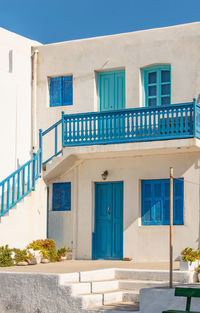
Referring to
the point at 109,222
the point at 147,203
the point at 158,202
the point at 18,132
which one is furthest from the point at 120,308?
the point at 18,132

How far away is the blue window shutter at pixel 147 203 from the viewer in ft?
62.2

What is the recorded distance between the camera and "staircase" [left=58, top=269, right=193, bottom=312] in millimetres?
14026

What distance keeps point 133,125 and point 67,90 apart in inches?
139

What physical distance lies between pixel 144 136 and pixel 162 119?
78 cm

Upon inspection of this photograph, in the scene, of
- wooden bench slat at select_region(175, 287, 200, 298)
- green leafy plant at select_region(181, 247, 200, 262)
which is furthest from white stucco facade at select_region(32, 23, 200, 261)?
wooden bench slat at select_region(175, 287, 200, 298)

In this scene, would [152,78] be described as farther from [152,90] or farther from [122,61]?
[122,61]

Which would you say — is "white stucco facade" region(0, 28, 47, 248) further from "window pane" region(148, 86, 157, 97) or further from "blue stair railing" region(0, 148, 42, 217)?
"window pane" region(148, 86, 157, 97)

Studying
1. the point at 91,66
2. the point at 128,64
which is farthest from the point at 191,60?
the point at 91,66

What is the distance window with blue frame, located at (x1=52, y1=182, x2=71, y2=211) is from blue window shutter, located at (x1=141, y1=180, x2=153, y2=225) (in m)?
2.49

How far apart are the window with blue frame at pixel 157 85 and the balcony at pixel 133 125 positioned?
571 mm

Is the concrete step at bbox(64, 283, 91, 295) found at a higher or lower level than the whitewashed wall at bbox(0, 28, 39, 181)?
lower

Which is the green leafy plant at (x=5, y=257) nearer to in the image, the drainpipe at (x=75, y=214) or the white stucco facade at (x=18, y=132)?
the white stucco facade at (x=18, y=132)

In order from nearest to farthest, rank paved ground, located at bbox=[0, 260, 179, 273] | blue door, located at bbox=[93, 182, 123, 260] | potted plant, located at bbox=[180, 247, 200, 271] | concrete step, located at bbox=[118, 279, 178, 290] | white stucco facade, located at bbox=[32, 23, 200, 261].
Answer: concrete step, located at bbox=[118, 279, 178, 290] < potted plant, located at bbox=[180, 247, 200, 271] < paved ground, located at bbox=[0, 260, 179, 273] < white stucco facade, located at bbox=[32, 23, 200, 261] < blue door, located at bbox=[93, 182, 123, 260]

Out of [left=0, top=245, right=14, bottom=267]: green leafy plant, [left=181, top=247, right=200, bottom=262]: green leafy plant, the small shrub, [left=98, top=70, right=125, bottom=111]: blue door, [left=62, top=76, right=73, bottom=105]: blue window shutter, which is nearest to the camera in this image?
[left=181, top=247, right=200, bottom=262]: green leafy plant
